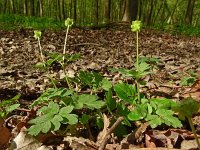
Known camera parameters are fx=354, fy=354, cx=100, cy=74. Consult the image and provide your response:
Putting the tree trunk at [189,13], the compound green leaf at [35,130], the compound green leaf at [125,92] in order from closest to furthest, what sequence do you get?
the compound green leaf at [35,130]
the compound green leaf at [125,92]
the tree trunk at [189,13]

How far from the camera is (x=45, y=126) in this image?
1.30m

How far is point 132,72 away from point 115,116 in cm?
24

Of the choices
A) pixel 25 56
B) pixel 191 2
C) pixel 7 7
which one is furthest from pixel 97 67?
pixel 7 7

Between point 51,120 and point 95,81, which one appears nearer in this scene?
point 51,120

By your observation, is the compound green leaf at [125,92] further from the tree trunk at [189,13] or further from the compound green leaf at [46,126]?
the tree trunk at [189,13]

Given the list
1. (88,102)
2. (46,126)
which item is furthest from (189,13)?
(46,126)

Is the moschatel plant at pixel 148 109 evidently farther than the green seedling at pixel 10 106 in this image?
No

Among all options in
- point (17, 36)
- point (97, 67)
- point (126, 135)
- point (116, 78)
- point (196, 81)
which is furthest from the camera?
point (17, 36)

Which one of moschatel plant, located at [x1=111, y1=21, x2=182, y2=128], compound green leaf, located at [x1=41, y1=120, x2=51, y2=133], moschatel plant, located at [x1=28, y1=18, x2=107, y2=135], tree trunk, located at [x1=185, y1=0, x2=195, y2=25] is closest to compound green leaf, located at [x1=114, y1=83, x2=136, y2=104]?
moschatel plant, located at [x1=111, y1=21, x2=182, y2=128]

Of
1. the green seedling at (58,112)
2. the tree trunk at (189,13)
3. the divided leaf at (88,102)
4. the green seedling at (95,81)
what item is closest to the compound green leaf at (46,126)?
the green seedling at (58,112)

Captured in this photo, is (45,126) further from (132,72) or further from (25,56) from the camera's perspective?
(25,56)

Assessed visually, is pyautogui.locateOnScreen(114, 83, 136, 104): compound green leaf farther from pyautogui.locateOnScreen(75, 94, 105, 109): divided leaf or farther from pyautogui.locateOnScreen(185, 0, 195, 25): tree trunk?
pyautogui.locateOnScreen(185, 0, 195, 25): tree trunk

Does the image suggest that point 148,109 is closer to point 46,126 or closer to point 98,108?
point 98,108

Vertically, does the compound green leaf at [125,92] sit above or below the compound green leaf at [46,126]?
above
